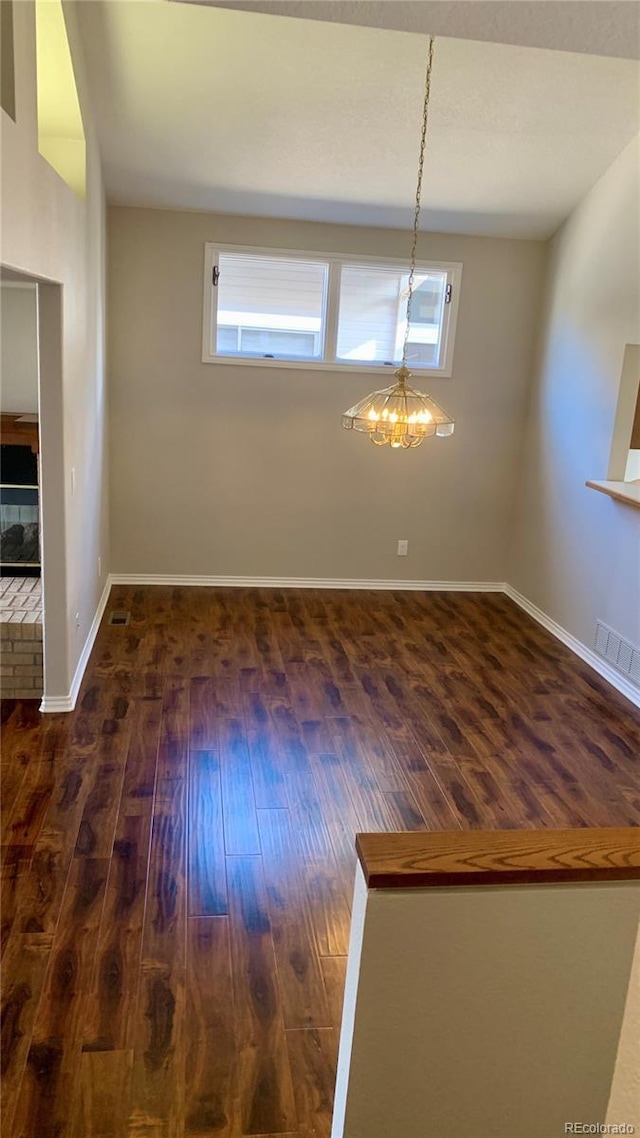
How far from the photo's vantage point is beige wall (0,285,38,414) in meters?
4.48

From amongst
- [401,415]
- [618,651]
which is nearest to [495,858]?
[401,415]

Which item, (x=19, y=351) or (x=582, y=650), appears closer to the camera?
(x=19, y=351)

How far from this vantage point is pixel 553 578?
538cm

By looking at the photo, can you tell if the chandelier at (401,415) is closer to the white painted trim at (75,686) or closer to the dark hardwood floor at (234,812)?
the dark hardwood floor at (234,812)

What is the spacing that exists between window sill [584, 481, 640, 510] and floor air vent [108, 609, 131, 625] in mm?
3025

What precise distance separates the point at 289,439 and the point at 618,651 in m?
2.67

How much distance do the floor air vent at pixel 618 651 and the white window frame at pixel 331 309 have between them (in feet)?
7.23

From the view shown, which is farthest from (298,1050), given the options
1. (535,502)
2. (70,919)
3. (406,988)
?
(535,502)

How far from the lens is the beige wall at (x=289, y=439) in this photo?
5289 mm

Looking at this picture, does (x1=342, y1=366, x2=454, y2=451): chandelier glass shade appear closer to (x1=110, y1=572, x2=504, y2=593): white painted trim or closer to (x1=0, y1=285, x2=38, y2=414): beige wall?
(x1=0, y1=285, x2=38, y2=414): beige wall

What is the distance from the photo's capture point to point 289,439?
222 inches

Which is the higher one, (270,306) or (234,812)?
(270,306)

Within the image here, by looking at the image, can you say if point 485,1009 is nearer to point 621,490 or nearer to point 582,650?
point 621,490

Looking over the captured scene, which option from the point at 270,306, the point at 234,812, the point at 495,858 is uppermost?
the point at 270,306
